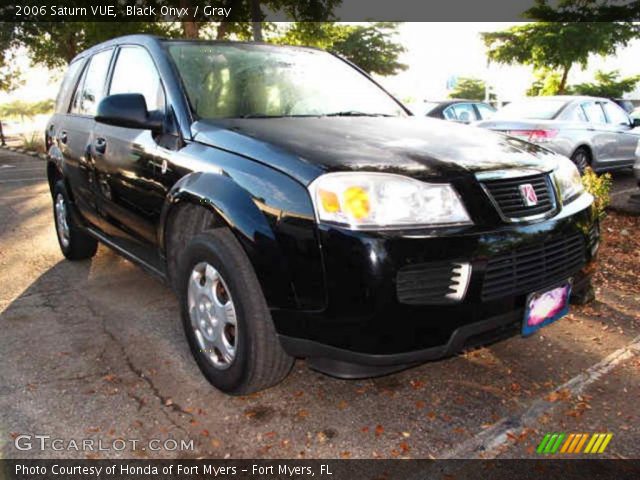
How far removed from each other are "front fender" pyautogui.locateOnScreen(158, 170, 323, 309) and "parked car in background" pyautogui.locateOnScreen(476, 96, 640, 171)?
21.2 ft

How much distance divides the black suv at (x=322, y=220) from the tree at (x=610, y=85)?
36548mm

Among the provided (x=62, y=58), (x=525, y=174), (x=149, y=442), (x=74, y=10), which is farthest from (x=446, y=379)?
(x=62, y=58)

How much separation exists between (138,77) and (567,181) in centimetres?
249

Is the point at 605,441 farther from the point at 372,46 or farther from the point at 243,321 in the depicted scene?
the point at 372,46

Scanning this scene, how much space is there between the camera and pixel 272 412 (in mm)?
2562

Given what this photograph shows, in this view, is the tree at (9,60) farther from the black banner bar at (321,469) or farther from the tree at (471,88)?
the tree at (471,88)

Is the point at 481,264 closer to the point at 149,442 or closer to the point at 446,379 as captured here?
the point at 446,379

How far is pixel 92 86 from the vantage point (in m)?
4.07

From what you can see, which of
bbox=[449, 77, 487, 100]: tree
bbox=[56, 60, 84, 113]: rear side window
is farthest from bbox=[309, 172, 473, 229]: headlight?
bbox=[449, 77, 487, 100]: tree

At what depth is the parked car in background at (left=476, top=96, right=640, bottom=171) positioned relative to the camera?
809cm

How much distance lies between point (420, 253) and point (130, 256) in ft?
7.13

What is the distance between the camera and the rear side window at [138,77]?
3.08 metres

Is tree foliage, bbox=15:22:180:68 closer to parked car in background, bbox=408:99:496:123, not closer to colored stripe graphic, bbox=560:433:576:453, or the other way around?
parked car in background, bbox=408:99:496:123

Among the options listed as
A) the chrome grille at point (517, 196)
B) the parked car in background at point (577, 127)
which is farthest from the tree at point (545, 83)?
the chrome grille at point (517, 196)
